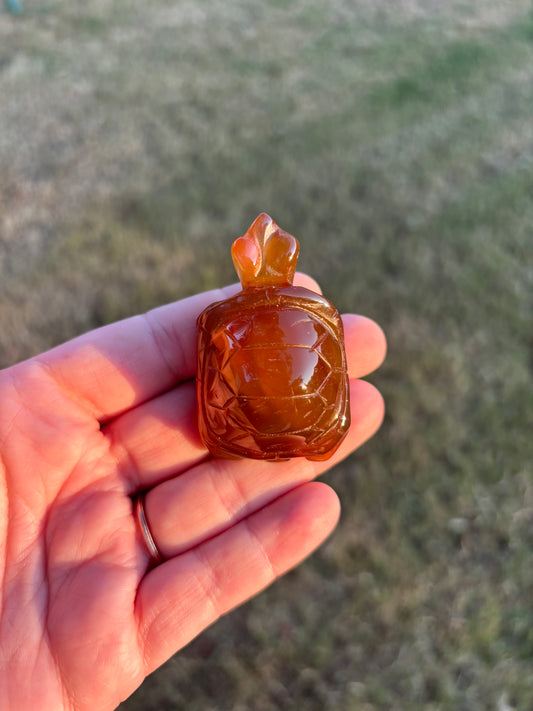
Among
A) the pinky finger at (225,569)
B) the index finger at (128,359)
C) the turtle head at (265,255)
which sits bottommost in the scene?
the pinky finger at (225,569)

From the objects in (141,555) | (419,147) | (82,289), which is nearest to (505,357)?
(419,147)

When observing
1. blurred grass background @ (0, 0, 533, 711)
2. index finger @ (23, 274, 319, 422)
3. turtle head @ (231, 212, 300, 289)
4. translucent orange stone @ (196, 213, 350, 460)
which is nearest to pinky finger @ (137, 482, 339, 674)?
translucent orange stone @ (196, 213, 350, 460)

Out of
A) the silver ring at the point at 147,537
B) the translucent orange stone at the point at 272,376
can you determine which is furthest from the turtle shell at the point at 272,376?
the silver ring at the point at 147,537

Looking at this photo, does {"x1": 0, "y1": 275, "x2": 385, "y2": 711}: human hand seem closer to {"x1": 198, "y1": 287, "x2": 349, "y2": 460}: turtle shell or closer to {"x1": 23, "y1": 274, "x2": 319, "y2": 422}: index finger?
{"x1": 23, "y1": 274, "x2": 319, "y2": 422}: index finger

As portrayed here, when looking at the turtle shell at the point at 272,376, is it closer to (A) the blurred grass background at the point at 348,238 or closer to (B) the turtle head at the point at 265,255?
(B) the turtle head at the point at 265,255

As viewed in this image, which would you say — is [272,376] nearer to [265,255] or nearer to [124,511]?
[265,255]

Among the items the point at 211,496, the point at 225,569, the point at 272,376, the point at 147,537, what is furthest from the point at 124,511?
the point at 272,376
